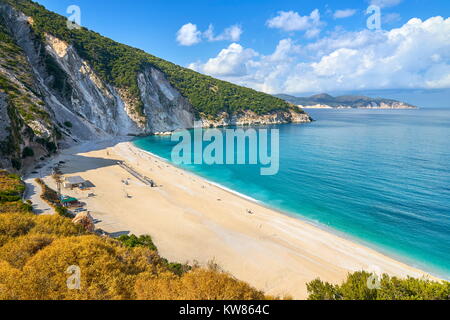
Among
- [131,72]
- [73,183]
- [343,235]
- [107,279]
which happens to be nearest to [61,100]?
[131,72]

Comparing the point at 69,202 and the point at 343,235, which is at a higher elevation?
the point at 69,202

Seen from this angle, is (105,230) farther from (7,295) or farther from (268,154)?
(268,154)

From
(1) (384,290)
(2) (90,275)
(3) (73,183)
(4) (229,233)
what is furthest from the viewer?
(3) (73,183)

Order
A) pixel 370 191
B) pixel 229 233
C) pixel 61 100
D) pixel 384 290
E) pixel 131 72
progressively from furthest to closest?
1. pixel 131 72
2. pixel 61 100
3. pixel 370 191
4. pixel 229 233
5. pixel 384 290

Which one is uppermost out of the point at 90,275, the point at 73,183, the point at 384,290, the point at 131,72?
the point at 131,72

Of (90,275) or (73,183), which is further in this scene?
(73,183)

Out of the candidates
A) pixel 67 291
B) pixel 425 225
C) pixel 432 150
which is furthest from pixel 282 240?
pixel 432 150

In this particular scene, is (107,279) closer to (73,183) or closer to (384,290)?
(384,290)
